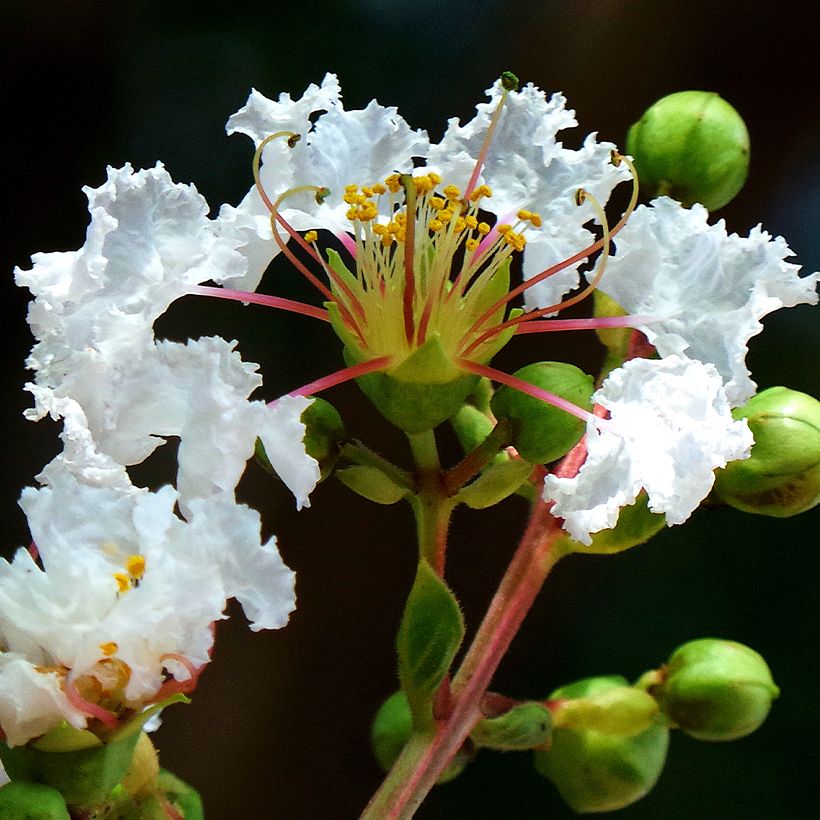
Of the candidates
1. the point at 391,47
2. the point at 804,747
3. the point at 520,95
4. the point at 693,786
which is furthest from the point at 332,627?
the point at 520,95

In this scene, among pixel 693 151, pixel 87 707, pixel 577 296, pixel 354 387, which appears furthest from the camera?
pixel 354 387

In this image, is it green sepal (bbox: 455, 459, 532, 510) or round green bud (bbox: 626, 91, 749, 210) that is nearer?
green sepal (bbox: 455, 459, 532, 510)

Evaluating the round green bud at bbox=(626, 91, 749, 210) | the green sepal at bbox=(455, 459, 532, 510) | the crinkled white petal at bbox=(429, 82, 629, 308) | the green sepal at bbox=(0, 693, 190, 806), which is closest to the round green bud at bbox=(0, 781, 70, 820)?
the green sepal at bbox=(0, 693, 190, 806)

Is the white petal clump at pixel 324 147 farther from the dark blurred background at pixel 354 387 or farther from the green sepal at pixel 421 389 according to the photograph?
the dark blurred background at pixel 354 387

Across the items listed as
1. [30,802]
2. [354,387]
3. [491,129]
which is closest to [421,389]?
[491,129]

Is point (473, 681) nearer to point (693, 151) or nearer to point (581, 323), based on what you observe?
point (581, 323)

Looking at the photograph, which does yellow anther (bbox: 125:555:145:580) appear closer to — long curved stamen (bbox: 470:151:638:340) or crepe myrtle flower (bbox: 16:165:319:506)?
crepe myrtle flower (bbox: 16:165:319:506)
